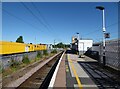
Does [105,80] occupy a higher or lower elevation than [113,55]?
lower

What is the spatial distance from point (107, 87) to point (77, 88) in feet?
4.61

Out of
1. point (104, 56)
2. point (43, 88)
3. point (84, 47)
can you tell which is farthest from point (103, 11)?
point (84, 47)

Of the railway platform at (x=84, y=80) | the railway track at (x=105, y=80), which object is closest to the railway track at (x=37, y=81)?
the railway platform at (x=84, y=80)

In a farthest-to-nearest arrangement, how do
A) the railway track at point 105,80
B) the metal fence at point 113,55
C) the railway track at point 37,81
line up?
1. the metal fence at point 113,55
2. the railway track at point 37,81
3. the railway track at point 105,80

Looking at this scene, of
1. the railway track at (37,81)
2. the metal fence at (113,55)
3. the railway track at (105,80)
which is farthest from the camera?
the metal fence at (113,55)

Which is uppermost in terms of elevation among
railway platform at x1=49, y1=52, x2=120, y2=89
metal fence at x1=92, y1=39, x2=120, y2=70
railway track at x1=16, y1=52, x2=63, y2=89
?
metal fence at x1=92, y1=39, x2=120, y2=70

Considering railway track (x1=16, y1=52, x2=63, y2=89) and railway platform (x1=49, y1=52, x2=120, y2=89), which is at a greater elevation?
railway platform (x1=49, y1=52, x2=120, y2=89)

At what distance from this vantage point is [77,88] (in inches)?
404

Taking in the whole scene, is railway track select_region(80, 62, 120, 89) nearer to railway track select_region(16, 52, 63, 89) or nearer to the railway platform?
the railway platform

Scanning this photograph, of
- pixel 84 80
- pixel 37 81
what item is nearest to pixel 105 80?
pixel 84 80

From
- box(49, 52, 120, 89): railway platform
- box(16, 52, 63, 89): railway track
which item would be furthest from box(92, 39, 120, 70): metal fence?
box(16, 52, 63, 89): railway track

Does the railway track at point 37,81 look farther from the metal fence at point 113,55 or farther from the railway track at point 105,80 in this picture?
the metal fence at point 113,55

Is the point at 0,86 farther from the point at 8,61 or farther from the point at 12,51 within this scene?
the point at 12,51

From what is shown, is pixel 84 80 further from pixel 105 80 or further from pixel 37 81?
pixel 37 81
